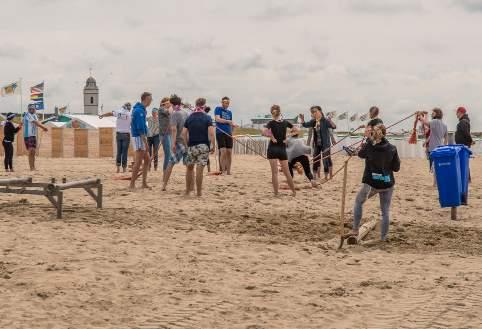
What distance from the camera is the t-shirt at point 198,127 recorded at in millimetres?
13367

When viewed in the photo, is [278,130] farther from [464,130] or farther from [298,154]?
[464,130]

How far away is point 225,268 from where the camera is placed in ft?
24.7

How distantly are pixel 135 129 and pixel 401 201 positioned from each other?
4.87 metres

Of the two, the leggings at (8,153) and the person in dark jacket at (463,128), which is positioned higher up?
the person in dark jacket at (463,128)

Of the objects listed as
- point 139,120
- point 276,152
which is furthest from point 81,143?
point 276,152

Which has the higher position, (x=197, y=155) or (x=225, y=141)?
(x=225, y=141)

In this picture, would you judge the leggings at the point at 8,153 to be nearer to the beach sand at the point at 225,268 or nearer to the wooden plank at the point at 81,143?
the beach sand at the point at 225,268

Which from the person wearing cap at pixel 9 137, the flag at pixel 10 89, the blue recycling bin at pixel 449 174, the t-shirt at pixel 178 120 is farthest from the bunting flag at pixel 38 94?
the blue recycling bin at pixel 449 174

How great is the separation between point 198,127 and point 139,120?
117 centimetres

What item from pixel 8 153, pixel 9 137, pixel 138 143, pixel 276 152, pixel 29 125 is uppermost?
pixel 29 125

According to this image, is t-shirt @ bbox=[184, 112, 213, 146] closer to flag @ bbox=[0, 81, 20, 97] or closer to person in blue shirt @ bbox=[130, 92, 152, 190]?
person in blue shirt @ bbox=[130, 92, 152, 190]

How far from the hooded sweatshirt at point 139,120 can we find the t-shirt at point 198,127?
91 centimetres

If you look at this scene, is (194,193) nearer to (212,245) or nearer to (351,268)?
(212,245)

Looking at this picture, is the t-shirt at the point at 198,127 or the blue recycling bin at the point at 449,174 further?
the t-shirt at the point at 198,127
